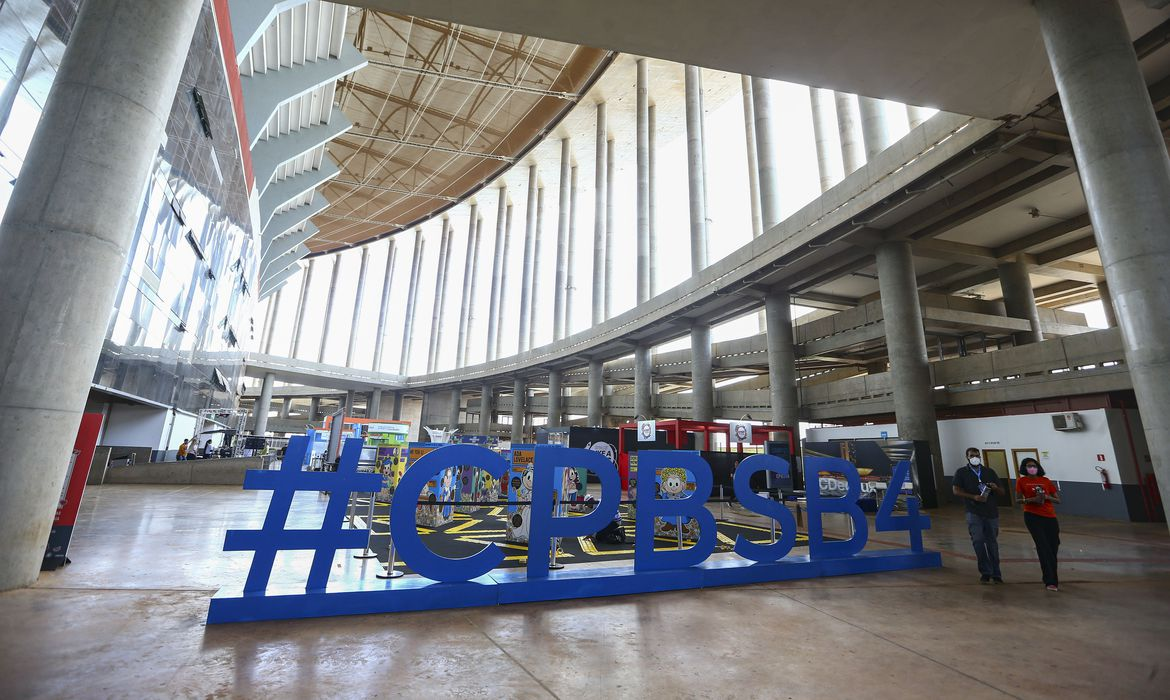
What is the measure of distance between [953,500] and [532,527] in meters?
17.9

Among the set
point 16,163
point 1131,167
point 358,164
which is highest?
point 358,164

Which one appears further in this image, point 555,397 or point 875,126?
point 555,397

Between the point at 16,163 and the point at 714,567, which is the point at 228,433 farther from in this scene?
the point at 714,567

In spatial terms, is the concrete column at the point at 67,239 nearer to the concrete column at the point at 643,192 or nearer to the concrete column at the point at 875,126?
the concrete column at the point at 875,126

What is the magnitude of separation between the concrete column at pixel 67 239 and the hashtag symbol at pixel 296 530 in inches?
88.8

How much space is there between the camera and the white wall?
53.6 feet

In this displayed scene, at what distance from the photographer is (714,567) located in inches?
235

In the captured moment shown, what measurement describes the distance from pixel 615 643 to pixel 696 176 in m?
31.7

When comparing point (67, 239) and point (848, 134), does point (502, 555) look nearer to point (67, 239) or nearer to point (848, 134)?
point (67, 239)

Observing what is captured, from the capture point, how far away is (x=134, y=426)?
1672cm

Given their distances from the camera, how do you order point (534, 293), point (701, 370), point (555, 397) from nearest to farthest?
point (701, 370), point (555, 397), point (534, 293)

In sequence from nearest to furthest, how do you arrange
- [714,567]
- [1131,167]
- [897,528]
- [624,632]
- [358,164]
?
[624,632]
[714,567]
[1131,167]
[897,528]
[358,164]

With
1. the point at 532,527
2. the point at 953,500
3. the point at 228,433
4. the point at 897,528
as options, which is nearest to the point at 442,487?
the point at 532,527

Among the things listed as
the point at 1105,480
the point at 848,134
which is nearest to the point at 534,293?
the point at 848,134
